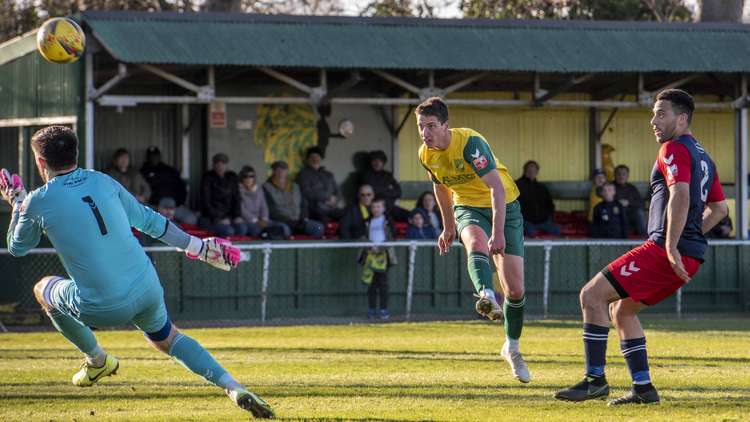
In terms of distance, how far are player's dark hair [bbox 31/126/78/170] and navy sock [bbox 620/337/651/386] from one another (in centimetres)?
377

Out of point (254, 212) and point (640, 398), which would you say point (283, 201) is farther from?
point (640, 398)

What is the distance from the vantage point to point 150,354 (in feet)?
47.7

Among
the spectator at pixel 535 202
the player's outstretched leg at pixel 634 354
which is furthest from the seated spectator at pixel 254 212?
the player's outstretched leg at pixel 634 354

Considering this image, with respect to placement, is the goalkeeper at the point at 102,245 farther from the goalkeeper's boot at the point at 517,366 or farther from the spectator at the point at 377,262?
the spectator at the point at 377,262

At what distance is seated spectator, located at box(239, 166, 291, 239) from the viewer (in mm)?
20609

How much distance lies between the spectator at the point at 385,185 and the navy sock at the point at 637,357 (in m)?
12.6

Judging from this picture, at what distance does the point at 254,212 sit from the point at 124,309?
12.6 m

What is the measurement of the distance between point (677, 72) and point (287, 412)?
14.1 m

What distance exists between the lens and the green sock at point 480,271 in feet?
33.7

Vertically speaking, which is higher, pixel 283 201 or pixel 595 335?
pixel 283 201

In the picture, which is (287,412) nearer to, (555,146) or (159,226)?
(159,226)

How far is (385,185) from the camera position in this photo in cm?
2203

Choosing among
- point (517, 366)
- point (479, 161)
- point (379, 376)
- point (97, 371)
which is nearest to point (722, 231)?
point (379, 376)

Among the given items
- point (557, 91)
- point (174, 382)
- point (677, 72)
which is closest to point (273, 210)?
point (557, 91)
